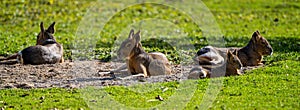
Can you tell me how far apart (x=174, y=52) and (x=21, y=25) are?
838 centimetres

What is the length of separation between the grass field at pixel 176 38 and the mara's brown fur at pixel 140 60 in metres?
0.94

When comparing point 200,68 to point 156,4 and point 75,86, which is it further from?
point 156,4

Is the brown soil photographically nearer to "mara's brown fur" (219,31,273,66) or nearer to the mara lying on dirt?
the mara lying on dirt

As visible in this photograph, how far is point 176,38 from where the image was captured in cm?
1878

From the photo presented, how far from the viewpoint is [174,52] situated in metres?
14.9

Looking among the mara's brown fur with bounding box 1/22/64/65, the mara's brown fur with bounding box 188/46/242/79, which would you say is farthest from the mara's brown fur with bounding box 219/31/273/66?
the mara's brown fur with bounding box 1/22/64/65

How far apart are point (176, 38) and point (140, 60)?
23.1 ft

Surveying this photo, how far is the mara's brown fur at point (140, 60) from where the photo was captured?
1183 centimetres

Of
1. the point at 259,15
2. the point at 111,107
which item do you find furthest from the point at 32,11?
the point at 111,107

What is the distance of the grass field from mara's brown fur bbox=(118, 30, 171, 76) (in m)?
0.94

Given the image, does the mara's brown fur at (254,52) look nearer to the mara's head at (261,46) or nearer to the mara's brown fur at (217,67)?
the mara's head at (261,46)

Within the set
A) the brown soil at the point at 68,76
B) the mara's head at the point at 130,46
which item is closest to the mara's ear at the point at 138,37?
the mara's head at the point at 130,46

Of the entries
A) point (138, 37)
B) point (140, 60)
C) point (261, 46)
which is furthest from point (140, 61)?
point (261, 46)

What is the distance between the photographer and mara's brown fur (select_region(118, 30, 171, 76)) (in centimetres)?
1183
